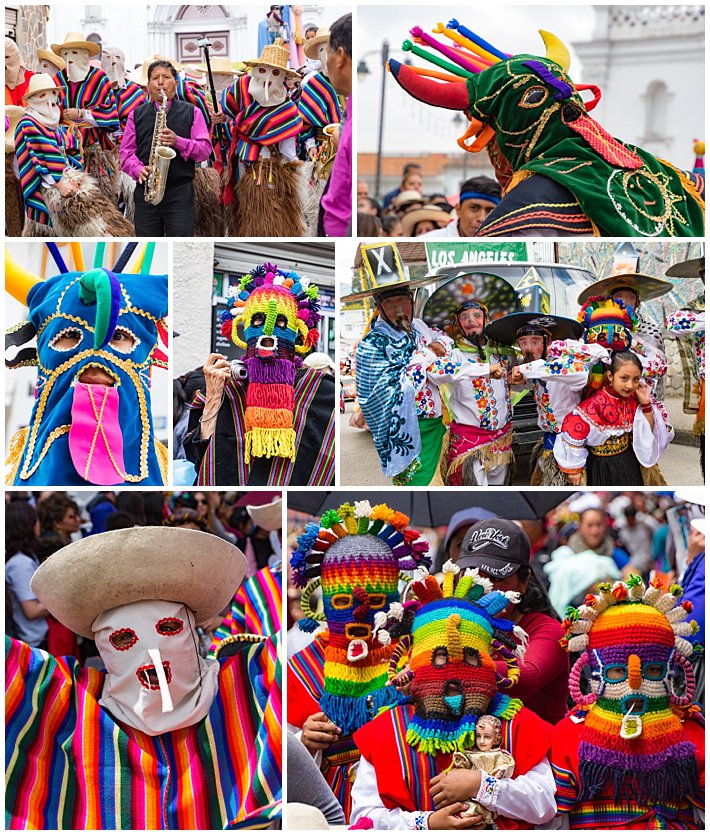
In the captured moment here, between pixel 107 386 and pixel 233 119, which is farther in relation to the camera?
pixel 233 119

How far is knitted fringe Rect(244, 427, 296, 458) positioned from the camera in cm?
528

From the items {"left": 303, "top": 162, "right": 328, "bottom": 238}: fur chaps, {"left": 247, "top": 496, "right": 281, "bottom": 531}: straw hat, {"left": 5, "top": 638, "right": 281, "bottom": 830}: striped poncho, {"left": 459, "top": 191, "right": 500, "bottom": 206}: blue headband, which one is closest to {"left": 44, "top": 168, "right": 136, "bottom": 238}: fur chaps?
{"left": 303, "top": 162, "right": 328, "bottom": 238}: fur chaps

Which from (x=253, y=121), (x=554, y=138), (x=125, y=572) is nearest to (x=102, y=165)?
(x=253, y=121)

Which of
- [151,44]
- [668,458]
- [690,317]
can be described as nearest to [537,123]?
[690,317]

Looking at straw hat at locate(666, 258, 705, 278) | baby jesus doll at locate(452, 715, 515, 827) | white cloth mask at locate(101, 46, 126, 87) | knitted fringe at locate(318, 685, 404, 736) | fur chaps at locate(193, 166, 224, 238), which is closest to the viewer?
baby jesus doll at locate(452, 715, 515, 827)

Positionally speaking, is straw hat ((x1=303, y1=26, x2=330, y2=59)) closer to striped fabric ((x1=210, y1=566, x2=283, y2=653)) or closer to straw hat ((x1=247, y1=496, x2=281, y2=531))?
straw hat ((x1=247, y1=496, x2=281, y2=531))

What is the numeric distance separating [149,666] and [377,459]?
Result: 1.99m

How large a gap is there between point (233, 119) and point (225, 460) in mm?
2021

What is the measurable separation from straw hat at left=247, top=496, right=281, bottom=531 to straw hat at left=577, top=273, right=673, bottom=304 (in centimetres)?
194

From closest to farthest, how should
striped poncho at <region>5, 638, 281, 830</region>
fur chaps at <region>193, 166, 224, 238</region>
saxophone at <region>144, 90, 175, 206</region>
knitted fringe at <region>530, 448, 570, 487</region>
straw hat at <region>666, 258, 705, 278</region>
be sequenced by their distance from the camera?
striped poncho at <region>5, 638, 281, 830</region>
knitted fringe at <region>530, 448, 570, 487</region>
straw hat at <region>666, 258, 705, 278</region>
saxophone at <region>144, 90, 175, 206</region>
fur chaps at <region>193, 166, 224, 238</region>

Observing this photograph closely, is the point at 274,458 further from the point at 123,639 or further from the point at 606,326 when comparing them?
the point at 606,326

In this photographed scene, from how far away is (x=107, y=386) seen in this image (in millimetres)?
4832

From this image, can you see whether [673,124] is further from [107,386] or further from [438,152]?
[107,386]

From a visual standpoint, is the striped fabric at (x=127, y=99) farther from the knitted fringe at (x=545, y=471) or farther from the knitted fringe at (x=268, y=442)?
the knitted fringe at (x=545, y=471)
